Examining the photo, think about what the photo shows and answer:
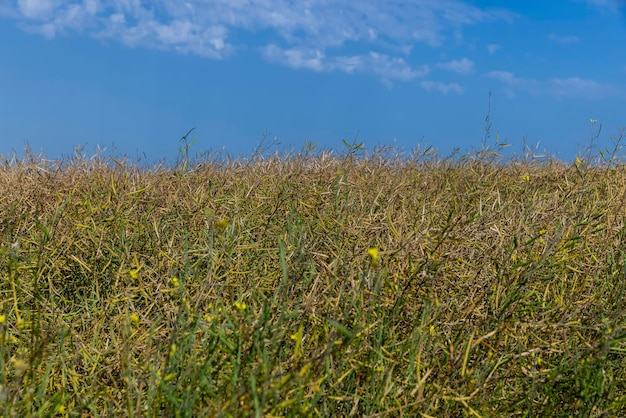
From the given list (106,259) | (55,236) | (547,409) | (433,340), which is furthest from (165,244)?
(547,409)

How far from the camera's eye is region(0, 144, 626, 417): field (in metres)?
1.94

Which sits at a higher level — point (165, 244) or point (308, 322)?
point (165, 244)

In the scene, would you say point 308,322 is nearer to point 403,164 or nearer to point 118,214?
point 118,214

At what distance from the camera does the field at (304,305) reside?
76.3 inches

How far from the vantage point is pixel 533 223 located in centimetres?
335

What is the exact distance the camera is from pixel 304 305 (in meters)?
2.17

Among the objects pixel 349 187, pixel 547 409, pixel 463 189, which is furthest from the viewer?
pixel 463 189

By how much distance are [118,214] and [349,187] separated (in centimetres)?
130

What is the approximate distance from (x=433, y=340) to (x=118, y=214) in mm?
1762

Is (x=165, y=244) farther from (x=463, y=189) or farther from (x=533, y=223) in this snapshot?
(x=463, y=189)

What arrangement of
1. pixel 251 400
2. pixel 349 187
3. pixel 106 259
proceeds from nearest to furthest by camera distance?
pixel 251 400, pixel 106 259, pixel 349 187

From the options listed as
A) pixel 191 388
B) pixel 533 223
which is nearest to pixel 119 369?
pixel 191 388

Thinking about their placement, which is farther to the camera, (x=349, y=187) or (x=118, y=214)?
(x=349, y=187)

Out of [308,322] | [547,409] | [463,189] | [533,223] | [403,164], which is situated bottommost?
[547,409]
